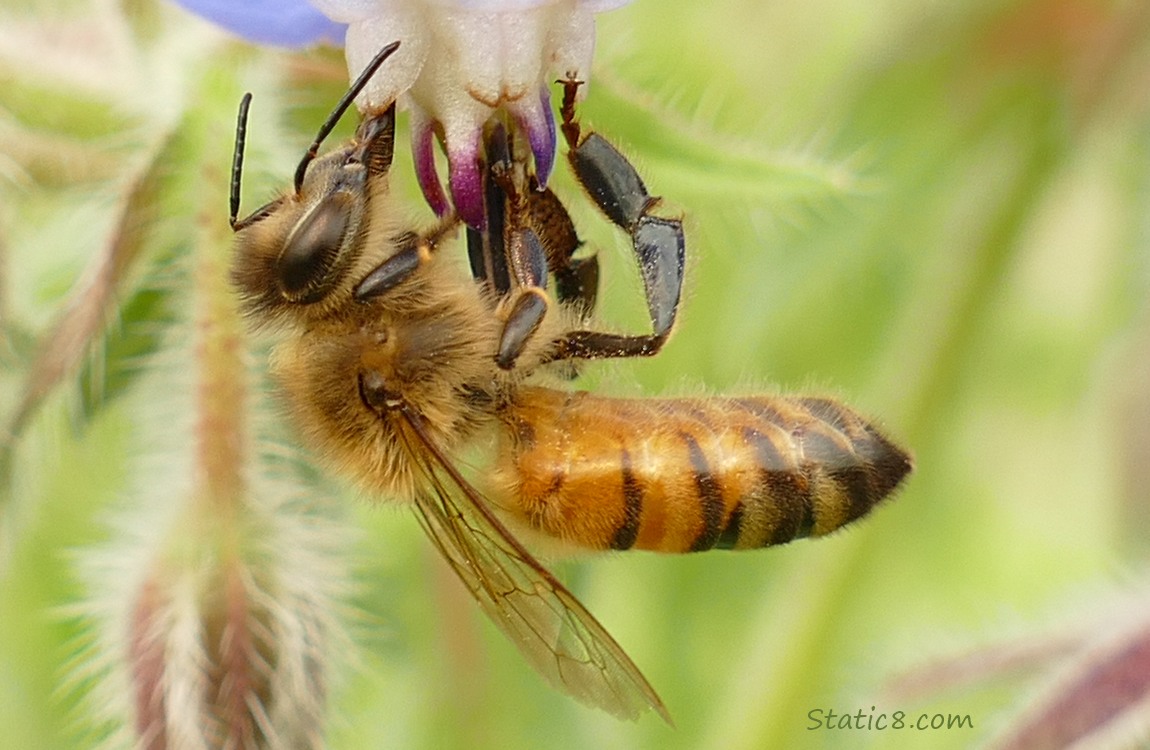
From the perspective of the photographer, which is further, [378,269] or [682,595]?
[682,595]

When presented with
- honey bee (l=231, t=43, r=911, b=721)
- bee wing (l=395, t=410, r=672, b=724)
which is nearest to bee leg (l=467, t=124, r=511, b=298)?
honey bee (l=231, t=43, r=911, b=721)

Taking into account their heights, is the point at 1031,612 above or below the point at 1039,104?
below

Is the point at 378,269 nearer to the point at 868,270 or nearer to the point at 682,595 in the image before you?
the point at 682,595

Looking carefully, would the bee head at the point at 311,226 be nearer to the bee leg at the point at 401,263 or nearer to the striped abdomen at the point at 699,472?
the bee leg at the point at 401,263

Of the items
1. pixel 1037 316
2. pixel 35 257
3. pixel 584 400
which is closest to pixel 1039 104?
pixel 1037 316

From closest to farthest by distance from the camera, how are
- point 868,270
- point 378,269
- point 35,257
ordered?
point 378,269, point 35,257, point 868,270

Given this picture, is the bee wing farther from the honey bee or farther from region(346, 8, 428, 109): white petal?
region(346, 8, 428, 109): white petal

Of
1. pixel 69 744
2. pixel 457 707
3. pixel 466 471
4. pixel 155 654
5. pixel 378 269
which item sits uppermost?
pixel 378 269

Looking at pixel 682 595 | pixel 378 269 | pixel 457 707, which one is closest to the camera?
pixel 378 269
